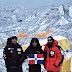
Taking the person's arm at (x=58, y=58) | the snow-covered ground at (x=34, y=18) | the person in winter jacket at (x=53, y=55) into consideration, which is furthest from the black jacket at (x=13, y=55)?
the snow-covered ground at (x=34, y=18)

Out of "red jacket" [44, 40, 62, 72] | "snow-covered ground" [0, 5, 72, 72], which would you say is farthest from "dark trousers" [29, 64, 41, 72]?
"snow-covered ground" [0, 5, 72, 72]

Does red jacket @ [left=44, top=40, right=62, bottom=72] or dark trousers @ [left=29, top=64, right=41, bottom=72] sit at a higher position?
red jacket @ [left=44, top=40, right=62, bottom=72]

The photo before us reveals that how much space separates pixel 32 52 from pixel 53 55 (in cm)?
39

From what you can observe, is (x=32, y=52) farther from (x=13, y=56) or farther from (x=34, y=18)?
(x=34, y=18)

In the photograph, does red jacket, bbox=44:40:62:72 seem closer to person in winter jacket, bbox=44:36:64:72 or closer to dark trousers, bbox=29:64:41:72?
person in winter jacket, bbox=44:36:64:72

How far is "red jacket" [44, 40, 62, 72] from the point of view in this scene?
2762 mm

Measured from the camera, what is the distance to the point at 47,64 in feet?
9.29

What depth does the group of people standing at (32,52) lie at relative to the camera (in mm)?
2695

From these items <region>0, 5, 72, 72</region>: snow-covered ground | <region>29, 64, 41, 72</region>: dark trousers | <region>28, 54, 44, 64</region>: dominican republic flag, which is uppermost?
<region>0, 5, 72, 72</region>: snow-covered ground

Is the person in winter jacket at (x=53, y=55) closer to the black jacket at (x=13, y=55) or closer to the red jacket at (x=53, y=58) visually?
the red jacket at (x=53, y=58)

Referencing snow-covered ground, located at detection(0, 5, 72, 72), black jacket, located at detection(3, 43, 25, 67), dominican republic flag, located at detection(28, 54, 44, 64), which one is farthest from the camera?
snow-covered ground, located at detection(0, 5, 72, 72)

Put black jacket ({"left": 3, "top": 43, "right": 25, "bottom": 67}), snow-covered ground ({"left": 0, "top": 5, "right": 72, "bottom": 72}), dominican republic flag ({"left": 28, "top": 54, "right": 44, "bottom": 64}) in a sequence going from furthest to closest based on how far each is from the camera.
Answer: snow-covered ground ({"left": 0, "top": 5, "right": 72, "bottom": 72}) < dominican republic flag ({"left": 28, "top": 54, "right": 44, "bottom": 64}) < black jacket ({"left": 3, "top": 43, "right": 25, "bottom": 67})

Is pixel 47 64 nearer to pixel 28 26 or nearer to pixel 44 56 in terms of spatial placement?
pixel 44 56

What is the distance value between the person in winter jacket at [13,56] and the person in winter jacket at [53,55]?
473 millimetres
